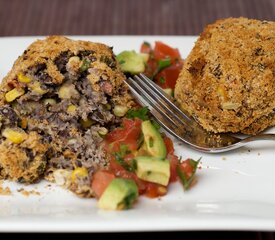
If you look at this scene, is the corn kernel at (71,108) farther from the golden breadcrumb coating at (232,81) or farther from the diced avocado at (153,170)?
the golden breadcrumb coating at (232,81)

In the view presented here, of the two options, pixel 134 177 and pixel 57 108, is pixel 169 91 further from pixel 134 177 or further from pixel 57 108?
pixel 134 177

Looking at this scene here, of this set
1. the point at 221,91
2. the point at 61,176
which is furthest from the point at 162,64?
the point at 61,176

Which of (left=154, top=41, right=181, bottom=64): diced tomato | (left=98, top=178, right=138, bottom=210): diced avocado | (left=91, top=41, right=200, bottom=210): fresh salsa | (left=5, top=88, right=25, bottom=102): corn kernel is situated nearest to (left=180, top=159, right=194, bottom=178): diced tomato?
(left=91, top=41, right=200, bottom=210): fresh salsa

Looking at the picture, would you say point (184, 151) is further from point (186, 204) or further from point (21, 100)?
point (21, 100)

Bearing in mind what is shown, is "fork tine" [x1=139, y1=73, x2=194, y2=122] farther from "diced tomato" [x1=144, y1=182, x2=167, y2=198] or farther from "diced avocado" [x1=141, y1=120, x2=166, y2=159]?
"diced tomato" [x1=144, y1=182, x2=167, y2=198]

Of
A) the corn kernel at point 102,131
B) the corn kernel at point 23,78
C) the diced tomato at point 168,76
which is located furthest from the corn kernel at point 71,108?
the diced tomato at point 168,76
